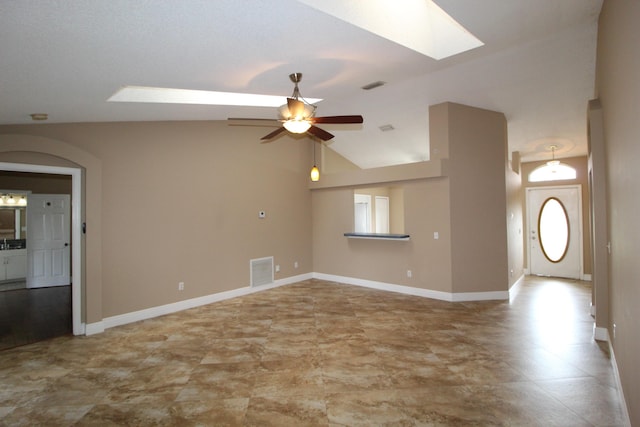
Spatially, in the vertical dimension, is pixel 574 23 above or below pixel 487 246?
above

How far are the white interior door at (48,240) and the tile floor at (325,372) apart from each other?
3989 millimetres

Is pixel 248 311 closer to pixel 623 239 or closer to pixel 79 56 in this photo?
pixel 79 56

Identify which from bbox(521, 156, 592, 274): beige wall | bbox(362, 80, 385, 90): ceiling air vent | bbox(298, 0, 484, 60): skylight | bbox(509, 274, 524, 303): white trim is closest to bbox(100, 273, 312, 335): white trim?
bbox(362, 80, 385, 90): ceiling air vent

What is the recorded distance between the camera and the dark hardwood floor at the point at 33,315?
3.95m

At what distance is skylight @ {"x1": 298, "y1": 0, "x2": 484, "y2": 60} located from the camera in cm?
245

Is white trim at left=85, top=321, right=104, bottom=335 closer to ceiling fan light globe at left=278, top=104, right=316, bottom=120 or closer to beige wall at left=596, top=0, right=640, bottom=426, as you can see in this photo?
ceiling fan light globe at left=278, top=104, right=316, bottom=120

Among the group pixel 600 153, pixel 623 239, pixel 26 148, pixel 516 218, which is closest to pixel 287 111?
pixel 623 239

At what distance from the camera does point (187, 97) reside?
397 cm

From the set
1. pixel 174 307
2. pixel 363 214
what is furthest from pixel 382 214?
pixel 174 307

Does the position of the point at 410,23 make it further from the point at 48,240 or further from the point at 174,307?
the point at 48,240

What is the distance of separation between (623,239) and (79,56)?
404 centimetres

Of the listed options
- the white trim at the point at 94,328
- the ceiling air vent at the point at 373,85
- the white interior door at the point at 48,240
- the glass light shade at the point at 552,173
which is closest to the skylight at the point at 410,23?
the ceiling air vent at the point at 373,85

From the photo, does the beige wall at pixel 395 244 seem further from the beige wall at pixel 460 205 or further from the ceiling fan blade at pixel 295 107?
the ceiling fan blade at pixel 295 107

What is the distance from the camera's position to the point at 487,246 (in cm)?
530
